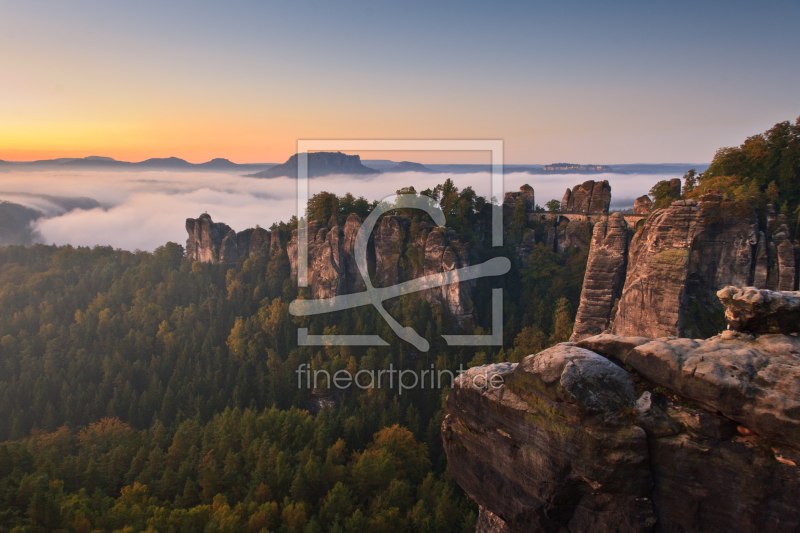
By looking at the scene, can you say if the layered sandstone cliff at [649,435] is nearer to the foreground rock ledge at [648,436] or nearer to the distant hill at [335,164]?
the foreground rock ledge at [648,436]

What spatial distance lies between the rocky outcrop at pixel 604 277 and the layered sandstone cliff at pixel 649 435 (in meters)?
20.2

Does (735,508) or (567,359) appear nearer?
(735,508)

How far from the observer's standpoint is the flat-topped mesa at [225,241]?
63719 millimetres

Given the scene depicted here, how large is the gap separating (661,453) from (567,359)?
9.69 feet

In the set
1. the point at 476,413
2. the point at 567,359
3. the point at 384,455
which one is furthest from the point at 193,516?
the point at 567,359

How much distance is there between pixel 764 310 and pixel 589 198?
4606 centimetres

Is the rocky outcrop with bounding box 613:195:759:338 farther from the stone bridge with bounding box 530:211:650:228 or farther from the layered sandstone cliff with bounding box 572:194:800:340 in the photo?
the stone bridge with bounding box 530:211:650:228

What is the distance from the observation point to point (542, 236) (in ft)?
175

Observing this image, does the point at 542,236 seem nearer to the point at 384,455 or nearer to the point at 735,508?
the point at 384,455

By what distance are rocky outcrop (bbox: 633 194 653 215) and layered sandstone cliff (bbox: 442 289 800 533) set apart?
36.5 meters

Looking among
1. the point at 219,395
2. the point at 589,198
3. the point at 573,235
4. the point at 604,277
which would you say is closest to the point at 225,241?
the point at 219,395

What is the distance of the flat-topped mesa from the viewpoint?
209ft

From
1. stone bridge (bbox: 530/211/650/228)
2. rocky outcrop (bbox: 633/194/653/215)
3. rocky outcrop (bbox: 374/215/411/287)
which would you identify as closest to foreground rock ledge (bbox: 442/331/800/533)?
rocky outcrop (bbox: 633/194/653/215)
